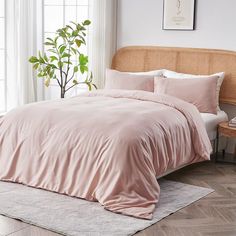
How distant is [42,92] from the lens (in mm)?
7422

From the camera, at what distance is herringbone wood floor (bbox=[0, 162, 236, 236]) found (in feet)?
12.5

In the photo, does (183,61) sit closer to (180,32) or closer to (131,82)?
(180,32)

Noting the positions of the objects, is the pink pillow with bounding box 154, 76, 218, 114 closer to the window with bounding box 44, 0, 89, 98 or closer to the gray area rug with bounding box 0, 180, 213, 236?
the gray area rug with bounding box 0, 180, 213, 236

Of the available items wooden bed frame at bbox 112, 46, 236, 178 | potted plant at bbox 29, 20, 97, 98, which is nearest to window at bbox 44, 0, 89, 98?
potted plant at bbox 29, 20, 97, 98

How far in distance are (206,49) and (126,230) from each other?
3222 millimetres

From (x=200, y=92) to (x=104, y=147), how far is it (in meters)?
1.91

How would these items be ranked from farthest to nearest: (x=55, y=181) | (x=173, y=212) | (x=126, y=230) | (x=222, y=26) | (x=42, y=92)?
(x=42, y=92) < (x=222, y=26) < (x=55, y=181) < (x=173, y=212) < (x=126, y=230)

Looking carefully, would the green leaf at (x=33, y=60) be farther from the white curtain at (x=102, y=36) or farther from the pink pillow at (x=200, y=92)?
the pink pillow at (x=200, y=92)

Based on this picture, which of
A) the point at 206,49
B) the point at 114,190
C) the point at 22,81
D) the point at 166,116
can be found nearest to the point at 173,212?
the point at 114,190

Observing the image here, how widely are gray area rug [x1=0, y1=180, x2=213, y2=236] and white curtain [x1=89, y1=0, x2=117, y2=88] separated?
108 inches

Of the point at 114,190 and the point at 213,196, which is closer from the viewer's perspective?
the point at 114,190

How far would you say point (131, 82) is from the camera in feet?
20.8

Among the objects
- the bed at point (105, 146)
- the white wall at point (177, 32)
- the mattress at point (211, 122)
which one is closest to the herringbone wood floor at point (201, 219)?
the bed at point (105, 146)

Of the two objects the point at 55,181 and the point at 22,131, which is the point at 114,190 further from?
the point at 22,131
